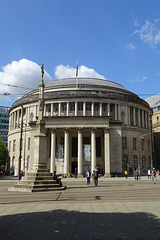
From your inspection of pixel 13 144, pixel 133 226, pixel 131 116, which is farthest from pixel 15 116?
pixel 133 226

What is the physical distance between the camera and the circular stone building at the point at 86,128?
49688 millimetres

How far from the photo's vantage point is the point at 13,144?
68.5 meters

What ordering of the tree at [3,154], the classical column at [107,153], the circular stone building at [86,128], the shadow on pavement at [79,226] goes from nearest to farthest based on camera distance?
the shadow on pavement at [79,226]
the classical column at [107,153]
the circular stone building at [86,128]
the tree at [3,154]

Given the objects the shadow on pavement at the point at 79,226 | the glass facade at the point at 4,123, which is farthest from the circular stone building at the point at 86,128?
the glass facade at the point at 4,123

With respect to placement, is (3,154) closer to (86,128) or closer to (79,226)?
(86,128)

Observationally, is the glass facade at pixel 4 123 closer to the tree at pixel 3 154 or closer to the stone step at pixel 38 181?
the tree at pixel 3 154

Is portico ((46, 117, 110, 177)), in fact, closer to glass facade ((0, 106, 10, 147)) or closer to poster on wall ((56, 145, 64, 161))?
poster on wall ((56, 145, 64, 161))

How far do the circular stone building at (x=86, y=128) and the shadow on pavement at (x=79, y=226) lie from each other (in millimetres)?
37215

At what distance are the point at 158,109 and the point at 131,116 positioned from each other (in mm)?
25449

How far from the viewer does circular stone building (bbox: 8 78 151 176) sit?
4969 centimetres

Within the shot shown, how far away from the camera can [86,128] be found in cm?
5050

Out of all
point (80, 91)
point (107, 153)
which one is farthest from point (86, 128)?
point (80, 91)

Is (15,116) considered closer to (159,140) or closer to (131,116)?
(131,116)

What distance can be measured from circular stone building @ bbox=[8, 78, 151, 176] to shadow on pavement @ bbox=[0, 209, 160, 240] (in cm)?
3722
